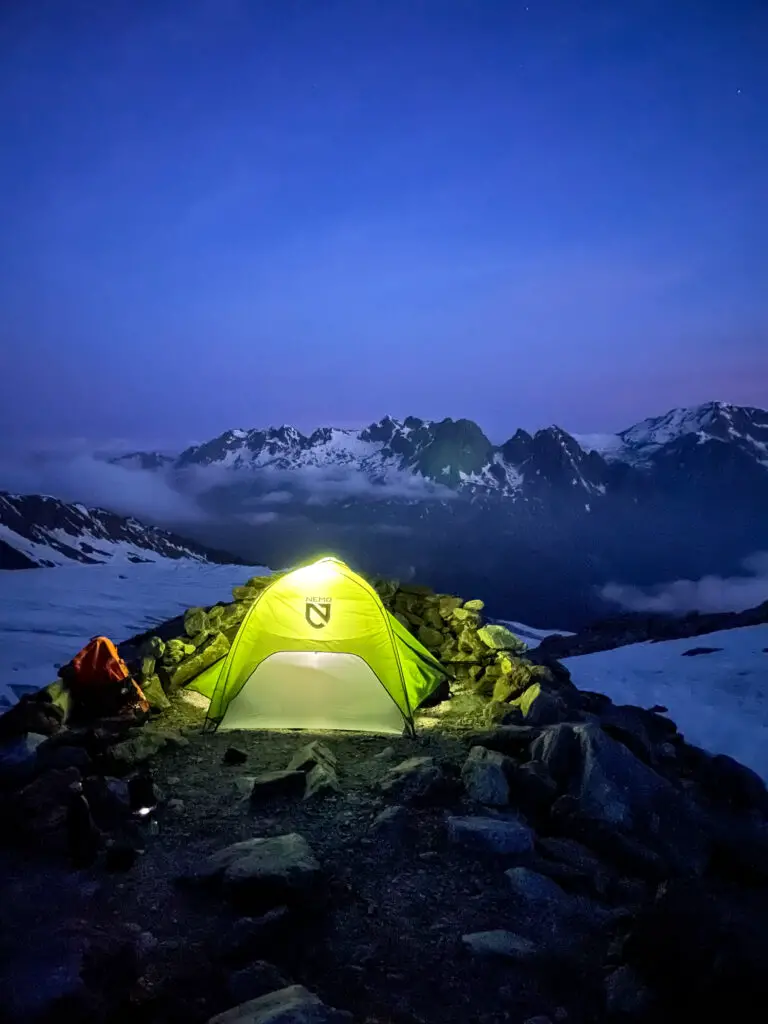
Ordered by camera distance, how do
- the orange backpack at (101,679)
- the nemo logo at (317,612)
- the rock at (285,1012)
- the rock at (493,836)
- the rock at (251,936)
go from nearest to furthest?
the rock at (285,1012), the rock at (251,936), the rock at (493,836), the orange backpack at (101,679), the nemo logo at (317,612)

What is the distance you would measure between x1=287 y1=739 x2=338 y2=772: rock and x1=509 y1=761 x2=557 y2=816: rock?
2.53 meters

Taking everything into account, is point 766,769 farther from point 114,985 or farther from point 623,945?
point 114,985

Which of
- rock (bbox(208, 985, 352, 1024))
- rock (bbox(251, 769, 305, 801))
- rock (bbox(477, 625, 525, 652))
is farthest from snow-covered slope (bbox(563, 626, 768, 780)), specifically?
rock (bbox(208, 985, 352, 1024))

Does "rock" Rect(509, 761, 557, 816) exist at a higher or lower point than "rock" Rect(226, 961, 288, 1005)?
higher

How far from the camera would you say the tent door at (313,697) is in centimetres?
1117

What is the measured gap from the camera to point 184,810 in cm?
820

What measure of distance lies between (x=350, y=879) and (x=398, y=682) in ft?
14.9

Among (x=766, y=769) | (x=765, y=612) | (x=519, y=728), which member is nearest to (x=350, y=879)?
(x=519, y=728)

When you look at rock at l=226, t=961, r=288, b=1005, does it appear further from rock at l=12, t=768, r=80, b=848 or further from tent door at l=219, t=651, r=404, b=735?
tent door at l=219, t=651, r=404, b=735

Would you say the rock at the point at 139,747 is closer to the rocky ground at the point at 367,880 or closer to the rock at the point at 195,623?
the rocky ground at the point at 367,880

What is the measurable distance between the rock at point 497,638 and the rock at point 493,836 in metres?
6.80

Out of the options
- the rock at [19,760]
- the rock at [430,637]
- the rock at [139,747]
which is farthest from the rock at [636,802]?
the rock at [19,760]

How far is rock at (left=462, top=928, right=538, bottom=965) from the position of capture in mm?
5703

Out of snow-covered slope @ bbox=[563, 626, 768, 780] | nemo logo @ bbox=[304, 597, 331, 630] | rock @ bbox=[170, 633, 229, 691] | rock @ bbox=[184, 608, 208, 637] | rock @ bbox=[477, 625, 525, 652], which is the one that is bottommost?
snow-covered slope @ bbox=[563, 626, 768, 780]
